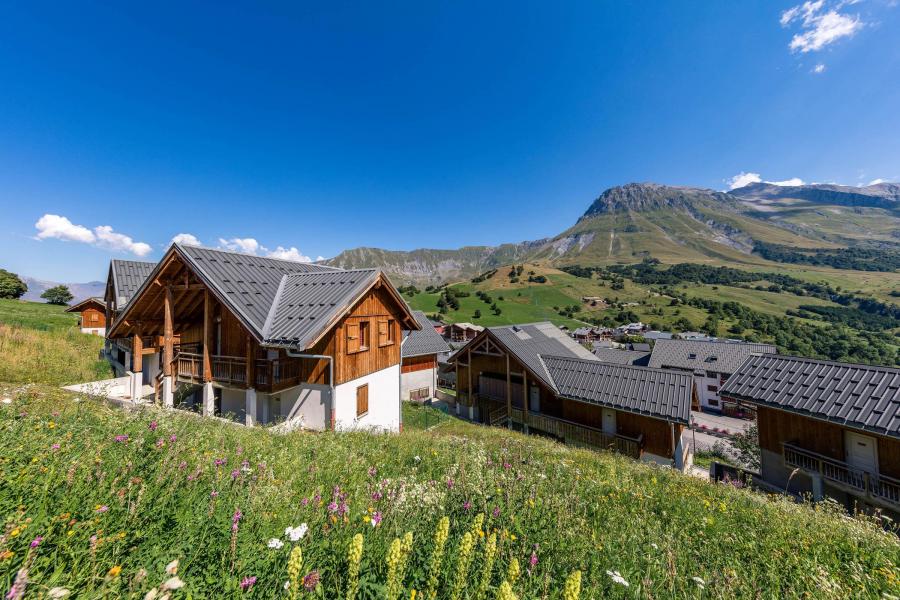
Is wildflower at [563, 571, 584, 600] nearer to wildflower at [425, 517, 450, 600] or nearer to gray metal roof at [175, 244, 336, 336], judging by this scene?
wildflower at [425, 517, 450, 600]

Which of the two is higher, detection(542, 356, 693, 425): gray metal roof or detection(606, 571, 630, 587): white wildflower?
detection(606, 571, 630, 587): white wildflower

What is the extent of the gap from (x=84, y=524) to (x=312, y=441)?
5770mm

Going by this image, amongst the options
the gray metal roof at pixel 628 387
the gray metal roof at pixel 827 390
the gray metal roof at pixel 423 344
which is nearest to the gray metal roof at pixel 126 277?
the gray metal roof at pixel 423 344

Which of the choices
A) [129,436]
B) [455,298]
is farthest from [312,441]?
[455,298]

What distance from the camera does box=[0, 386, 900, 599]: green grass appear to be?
2699 millimetres

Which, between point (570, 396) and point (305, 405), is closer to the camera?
point (305, 405)

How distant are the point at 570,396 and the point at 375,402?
12.8 m

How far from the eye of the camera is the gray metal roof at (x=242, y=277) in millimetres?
12477

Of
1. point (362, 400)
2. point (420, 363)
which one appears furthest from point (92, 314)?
point (362, 400)

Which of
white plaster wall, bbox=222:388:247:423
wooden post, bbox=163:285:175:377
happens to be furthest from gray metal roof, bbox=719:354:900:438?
wooden post, bbox=163:285:175:377

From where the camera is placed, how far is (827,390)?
1423cm

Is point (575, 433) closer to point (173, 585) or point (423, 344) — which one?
point (423, 344)

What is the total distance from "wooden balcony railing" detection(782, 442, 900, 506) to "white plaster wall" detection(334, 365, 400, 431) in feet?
60.9

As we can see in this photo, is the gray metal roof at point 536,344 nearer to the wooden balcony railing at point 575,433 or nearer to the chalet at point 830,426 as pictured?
the wooden balcony railing at point 575,433
